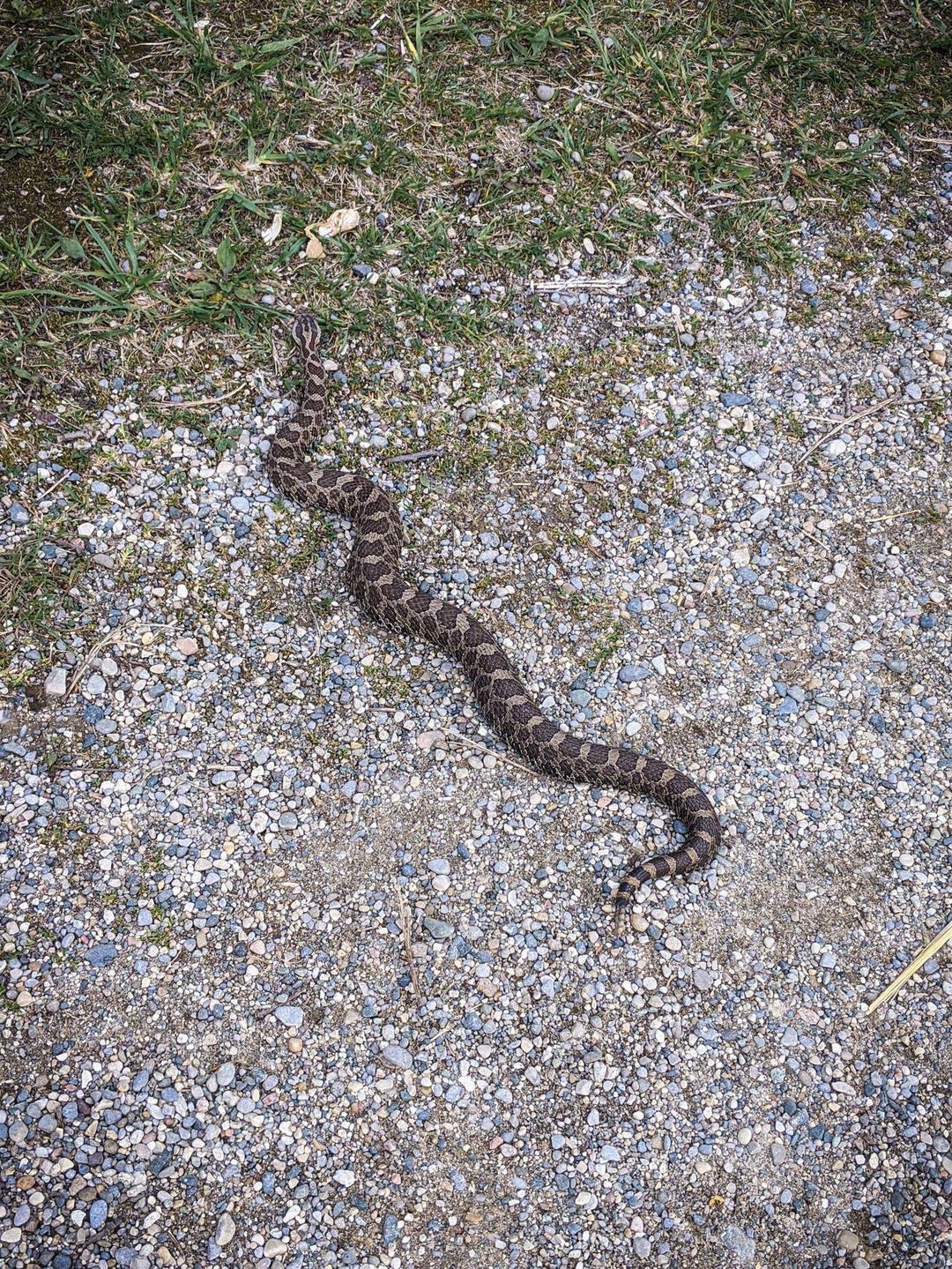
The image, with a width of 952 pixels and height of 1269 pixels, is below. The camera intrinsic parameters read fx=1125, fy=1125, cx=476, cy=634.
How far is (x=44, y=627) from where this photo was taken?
7.93 metres

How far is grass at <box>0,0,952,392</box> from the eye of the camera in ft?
31.1

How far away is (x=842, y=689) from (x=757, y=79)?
21.2ft

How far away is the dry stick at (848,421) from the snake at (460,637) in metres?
3.31

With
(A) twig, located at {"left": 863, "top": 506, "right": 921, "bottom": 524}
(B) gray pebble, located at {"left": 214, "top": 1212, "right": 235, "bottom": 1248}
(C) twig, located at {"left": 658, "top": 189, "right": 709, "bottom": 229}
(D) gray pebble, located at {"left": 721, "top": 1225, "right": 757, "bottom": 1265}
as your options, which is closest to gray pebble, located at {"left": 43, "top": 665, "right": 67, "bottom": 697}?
(B) gray pebble, located at {"left": 214, "top": 1212, "right": 235, "bottom": 1248}

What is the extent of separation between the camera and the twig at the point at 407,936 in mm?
6848

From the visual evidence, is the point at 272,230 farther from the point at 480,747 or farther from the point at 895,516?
the point at 895,516

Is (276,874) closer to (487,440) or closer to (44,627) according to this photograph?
(44,627)

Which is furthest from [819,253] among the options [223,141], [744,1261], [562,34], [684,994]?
[744,1261]

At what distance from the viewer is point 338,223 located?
986cm

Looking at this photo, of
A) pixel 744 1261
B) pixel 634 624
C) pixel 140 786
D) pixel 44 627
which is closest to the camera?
pixel 744 1261

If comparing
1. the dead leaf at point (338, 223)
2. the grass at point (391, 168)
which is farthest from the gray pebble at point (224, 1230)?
the dead leaf at point (338, 223)

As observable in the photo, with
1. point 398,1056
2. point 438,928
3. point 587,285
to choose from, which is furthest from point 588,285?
point 398,1056

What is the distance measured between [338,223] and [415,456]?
2436 millimetres

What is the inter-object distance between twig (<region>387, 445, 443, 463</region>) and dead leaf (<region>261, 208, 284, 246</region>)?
93.6 inches
